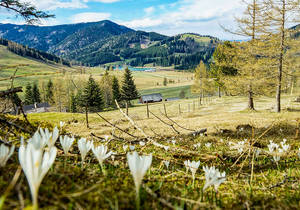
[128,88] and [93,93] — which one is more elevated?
[128,88]

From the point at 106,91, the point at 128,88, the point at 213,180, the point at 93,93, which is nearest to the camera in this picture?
the point at 213,180

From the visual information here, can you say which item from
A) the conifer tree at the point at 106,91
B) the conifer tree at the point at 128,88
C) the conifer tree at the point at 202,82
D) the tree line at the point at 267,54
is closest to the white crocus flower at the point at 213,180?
the tree line at the point at 267,54

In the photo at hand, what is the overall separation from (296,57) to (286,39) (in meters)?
2.48

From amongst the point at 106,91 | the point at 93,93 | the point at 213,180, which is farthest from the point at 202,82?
the point at 213,180

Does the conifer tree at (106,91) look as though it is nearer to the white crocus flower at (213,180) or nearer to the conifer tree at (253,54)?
the conifer tree at (253,54)

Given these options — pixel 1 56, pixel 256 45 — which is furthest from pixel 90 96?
pixel 1 56

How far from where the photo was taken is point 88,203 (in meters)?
0.82

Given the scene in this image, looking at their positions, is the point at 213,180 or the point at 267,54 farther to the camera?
the point at 267,54

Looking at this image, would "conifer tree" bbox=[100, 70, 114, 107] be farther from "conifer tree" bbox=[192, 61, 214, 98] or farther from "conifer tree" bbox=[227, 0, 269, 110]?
"conifer tree" bbox=[227, 0, 269, 110]

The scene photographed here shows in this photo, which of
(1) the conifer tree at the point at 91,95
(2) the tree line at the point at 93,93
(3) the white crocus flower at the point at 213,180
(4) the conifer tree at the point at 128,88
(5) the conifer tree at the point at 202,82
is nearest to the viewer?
(3) the white crocus flower at the point at 213,180

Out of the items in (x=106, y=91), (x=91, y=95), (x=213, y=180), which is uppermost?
(x=213, y=180)

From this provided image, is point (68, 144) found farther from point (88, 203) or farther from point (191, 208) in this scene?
point (191, 208)

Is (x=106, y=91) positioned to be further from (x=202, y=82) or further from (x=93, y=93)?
(x=202, y=82)

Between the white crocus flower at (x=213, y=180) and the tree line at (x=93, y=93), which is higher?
the white crocus flower at (x=213, y=180)
